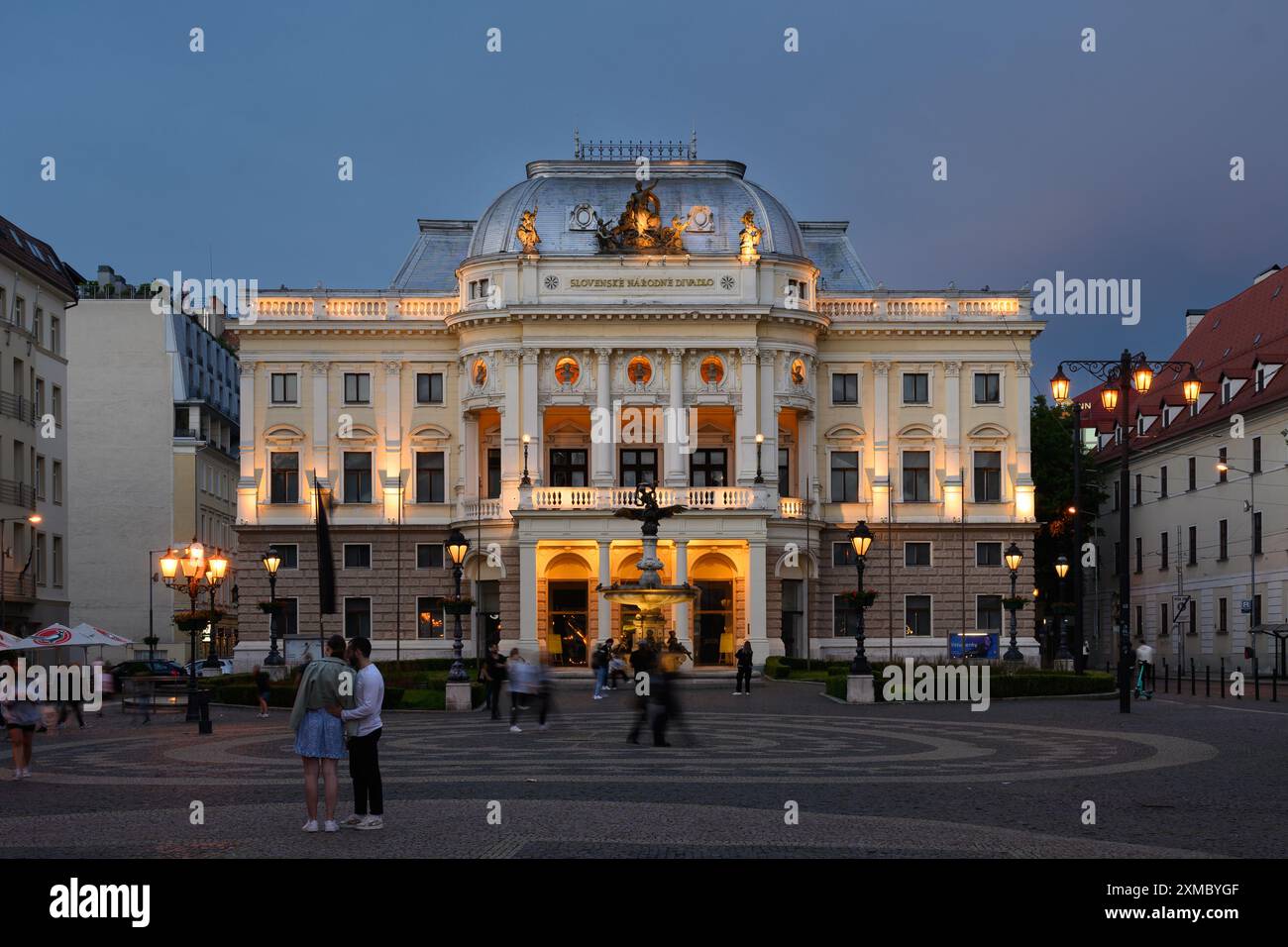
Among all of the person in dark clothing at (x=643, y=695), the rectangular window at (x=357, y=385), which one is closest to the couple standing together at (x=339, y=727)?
the person in dark clothing at (x=643, y=695)

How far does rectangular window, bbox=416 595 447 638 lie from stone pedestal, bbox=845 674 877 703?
121ft

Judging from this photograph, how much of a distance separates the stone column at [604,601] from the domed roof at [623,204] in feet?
47.3

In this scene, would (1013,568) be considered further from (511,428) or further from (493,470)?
(493,470)

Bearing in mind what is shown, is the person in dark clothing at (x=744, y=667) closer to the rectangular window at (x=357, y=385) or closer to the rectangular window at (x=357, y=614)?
the rectangular window at (x=357, y=614)

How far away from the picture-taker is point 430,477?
286 feet

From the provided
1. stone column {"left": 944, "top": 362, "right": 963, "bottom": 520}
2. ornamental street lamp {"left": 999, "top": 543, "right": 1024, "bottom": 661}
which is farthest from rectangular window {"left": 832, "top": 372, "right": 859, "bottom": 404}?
ornamental street lamp {"left": 999, "top": 543, "right": 1024, "bottom": 661}

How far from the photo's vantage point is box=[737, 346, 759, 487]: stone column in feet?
272

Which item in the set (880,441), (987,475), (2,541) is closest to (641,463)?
(880,441)

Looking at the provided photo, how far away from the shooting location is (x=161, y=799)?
24.7 m

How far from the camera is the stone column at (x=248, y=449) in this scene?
86.5 meters

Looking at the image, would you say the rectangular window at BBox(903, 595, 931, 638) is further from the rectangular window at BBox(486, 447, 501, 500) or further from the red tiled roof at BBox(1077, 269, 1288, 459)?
the rectangular window at BBox(486, 447, 501, 500)
